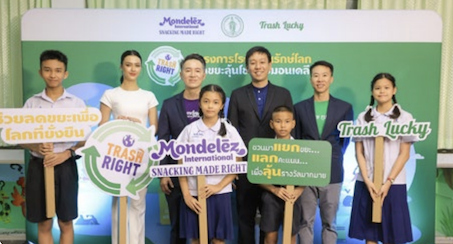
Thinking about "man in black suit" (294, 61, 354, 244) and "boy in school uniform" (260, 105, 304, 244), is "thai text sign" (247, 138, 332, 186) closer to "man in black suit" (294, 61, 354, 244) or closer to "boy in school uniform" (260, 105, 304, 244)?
"boy in school uniform" (260, 105, 304, 244)

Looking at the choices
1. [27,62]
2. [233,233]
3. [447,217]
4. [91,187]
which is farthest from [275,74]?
[447,217]

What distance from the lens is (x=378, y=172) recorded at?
221cm

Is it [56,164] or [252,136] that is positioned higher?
[252,136]

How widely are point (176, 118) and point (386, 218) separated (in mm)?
1285

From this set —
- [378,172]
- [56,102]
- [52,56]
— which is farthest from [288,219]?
[52,56]

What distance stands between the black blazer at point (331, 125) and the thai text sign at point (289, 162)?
166 millimetres

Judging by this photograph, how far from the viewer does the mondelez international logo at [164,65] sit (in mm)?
2277

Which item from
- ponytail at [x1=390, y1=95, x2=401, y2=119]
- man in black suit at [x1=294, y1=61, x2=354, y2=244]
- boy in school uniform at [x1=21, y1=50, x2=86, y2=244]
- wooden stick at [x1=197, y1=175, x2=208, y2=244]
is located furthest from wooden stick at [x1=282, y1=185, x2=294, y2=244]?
boy in school uniform at [x1=21, y1=50, x2=86, y2=244]

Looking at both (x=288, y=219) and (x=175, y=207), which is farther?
(x=175, y=207)

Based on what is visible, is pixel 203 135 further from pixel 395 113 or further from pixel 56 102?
pixel 395 113

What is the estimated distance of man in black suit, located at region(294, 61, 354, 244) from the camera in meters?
2.25

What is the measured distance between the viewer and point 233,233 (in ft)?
7.47

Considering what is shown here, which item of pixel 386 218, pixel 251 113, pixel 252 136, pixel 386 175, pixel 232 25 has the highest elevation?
pixel 232 25

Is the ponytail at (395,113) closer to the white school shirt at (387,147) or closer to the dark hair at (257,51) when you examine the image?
the white school shirt at (387,147)
